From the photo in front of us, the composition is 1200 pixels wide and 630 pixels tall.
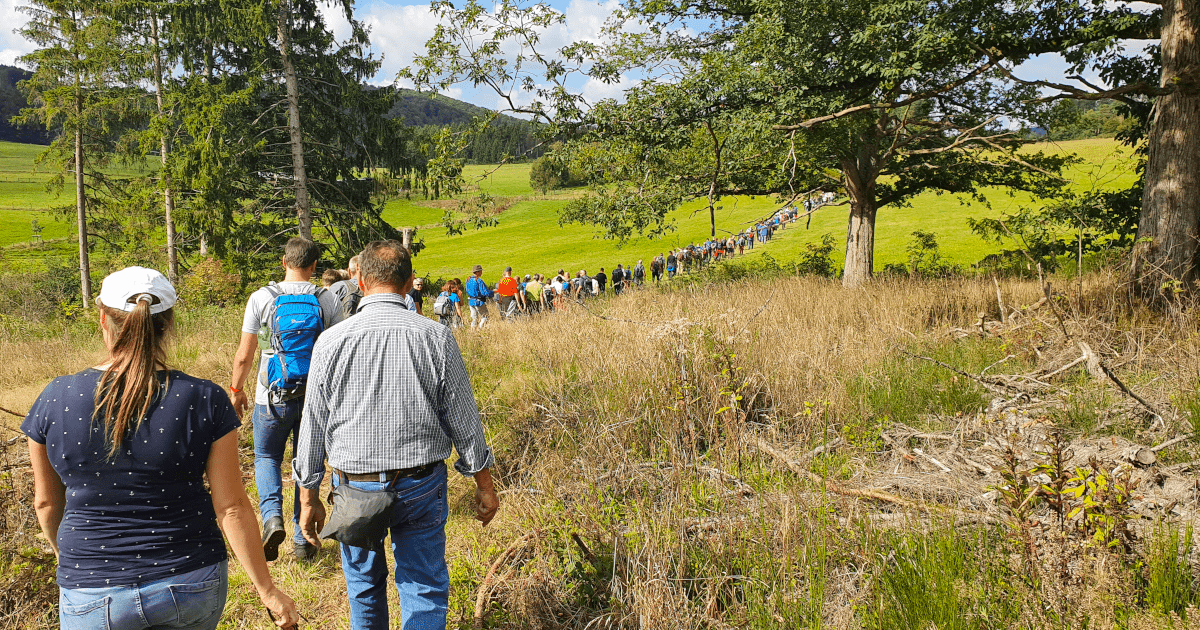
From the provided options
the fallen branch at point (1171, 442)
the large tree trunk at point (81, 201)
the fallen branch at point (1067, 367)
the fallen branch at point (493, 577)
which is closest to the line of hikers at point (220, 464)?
the fallen branch at point (493, 577)

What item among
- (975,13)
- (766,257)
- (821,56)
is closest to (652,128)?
(821,56)

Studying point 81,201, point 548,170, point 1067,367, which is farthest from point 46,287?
point 1067,367

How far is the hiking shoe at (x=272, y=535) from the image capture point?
154 inches

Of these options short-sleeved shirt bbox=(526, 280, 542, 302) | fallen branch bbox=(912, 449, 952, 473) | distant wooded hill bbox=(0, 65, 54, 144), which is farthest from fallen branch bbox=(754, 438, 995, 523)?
distant wooded hill bbox=(0, 65, 54, 144)

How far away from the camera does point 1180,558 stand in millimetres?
2828

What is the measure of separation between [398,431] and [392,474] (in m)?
0.17

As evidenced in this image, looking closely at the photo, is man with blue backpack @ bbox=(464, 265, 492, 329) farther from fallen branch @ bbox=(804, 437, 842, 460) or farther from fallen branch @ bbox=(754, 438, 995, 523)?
fallen branch @ bbox=(754, 438, 995, 523)

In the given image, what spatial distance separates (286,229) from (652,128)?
15.8 m

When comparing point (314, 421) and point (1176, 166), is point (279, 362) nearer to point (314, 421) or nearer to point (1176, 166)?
point (314, 421)

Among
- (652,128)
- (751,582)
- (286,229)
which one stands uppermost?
(652,128)

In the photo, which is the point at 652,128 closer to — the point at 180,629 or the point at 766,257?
the point at 766,257

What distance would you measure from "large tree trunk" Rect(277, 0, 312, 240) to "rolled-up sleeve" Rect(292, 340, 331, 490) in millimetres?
20594

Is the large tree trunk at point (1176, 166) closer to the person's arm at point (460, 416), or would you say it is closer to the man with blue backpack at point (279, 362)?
the person's arm at point (460, 416)

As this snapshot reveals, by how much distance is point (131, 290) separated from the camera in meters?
2.03
